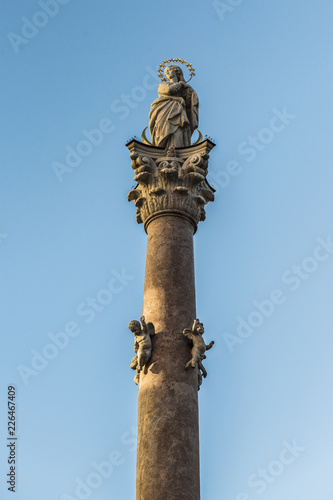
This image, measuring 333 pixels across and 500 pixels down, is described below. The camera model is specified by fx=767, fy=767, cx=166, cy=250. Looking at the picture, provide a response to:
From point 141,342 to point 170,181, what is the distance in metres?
3.99

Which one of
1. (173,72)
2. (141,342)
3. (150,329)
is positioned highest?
(173,72)

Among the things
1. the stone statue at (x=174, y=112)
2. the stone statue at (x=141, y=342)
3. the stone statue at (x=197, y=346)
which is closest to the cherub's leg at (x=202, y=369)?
the stone statue at (x=197, y=346)

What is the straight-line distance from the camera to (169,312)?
14664mm

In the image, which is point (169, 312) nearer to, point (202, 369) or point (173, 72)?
point (202, 369)

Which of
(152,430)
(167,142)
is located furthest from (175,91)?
(152,430)

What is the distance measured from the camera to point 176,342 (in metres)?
14.3

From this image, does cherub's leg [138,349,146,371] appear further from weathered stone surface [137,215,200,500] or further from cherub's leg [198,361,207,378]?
cherub's leg [198,361,207,378]

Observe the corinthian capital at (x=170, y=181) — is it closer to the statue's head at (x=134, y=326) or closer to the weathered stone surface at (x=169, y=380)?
the weathered stone surface at (x=169, y=380)

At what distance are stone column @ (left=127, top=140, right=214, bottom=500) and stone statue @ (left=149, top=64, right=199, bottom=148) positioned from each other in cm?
91

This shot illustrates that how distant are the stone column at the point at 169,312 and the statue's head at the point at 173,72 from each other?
3.32 metres

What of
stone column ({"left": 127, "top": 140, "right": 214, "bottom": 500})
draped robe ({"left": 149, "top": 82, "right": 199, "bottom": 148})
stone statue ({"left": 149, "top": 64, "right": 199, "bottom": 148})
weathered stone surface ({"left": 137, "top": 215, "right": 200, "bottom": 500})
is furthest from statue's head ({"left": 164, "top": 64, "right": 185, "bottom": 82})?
weathered stone surface ({"left": 137, "top": 215, "right": 200, "bottom": 500})

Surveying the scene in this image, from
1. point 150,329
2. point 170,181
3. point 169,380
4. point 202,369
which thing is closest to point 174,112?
point 170,181

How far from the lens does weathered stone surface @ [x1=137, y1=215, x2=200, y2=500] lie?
41.6 ft

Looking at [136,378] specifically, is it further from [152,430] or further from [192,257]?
[192,257]
